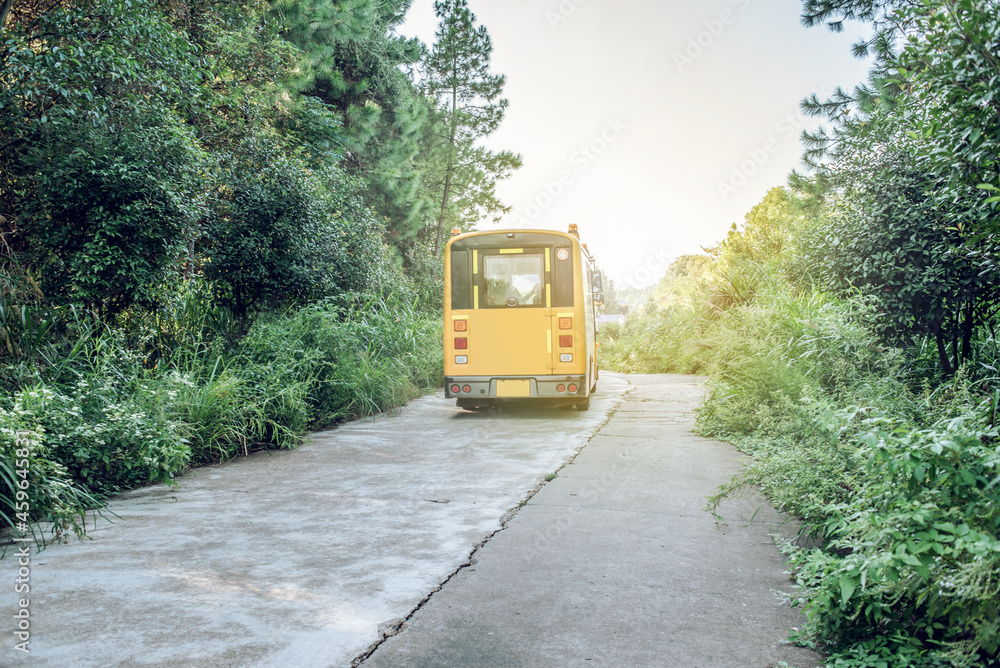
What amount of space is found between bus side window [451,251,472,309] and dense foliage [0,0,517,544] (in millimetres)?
1699

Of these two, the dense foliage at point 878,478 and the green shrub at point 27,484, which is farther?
the green shrub at point 27,484

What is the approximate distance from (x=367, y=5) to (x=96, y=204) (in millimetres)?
14494

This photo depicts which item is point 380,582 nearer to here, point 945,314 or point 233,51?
point 945,314

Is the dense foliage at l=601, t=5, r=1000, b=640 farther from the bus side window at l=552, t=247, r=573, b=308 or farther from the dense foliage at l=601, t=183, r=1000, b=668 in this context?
the bus side window at l=552, t=247, r=573, b=308

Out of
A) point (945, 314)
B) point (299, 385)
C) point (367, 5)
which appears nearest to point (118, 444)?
point (299, 385)

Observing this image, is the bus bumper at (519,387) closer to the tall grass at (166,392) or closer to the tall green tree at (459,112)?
the tall grass at (166,392)

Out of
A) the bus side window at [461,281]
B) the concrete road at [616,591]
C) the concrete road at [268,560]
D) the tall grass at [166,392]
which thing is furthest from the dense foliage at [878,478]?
the tall grass at [166,392]

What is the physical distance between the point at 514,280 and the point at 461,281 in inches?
33.4

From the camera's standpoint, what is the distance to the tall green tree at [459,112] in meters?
28.8

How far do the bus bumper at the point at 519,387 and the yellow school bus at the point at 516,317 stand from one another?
0.05 feet

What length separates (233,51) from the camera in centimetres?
1187

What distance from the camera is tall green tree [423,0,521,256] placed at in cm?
2883

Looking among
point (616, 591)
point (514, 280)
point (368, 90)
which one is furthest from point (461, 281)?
point (368, 90)

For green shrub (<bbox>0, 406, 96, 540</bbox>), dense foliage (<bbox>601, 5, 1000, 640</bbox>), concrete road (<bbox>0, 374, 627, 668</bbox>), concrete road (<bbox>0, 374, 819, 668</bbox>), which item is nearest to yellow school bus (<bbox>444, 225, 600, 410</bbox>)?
dense foliage (<bbox>601, 5, 1000, 640</bbox>)
